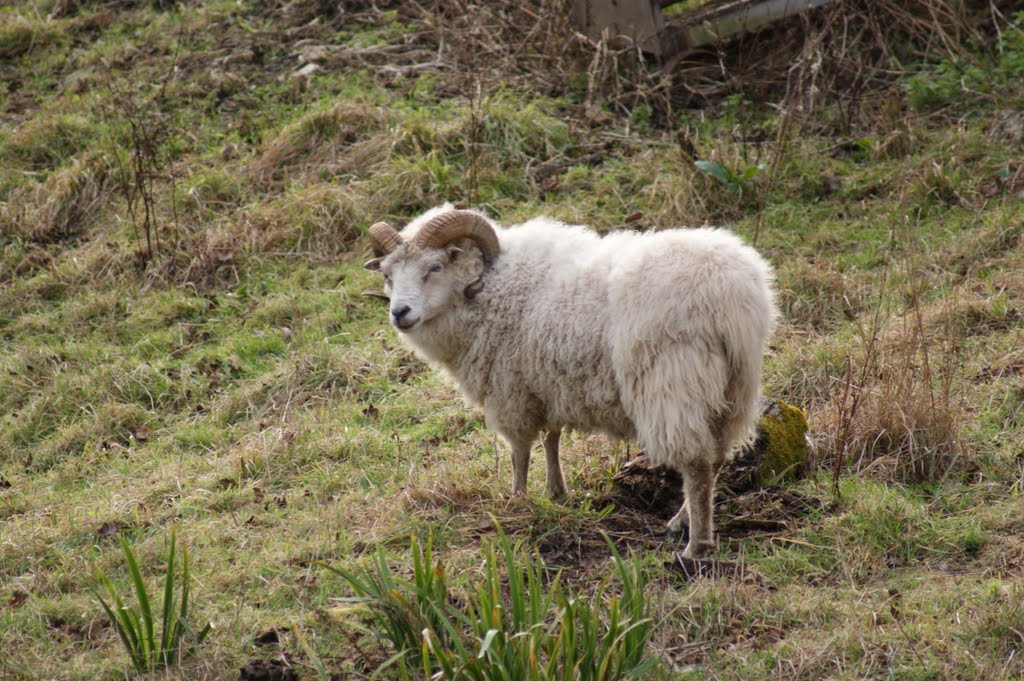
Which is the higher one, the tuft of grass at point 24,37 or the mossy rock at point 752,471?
the tuft of grass at point 24,37

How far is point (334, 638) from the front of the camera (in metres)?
4.84

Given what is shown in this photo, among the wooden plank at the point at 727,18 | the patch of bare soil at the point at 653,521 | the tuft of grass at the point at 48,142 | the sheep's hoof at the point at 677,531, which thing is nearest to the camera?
the patch of bare soil at the point at 653,521

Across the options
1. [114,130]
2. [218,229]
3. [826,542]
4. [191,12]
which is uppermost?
[191,12]

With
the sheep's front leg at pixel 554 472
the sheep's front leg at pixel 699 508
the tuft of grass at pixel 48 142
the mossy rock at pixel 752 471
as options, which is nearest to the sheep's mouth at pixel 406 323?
the sheep's front leg at pixel 554 472

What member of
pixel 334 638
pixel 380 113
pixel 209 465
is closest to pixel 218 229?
pixel 380 113

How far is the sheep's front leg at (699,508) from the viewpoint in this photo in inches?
203

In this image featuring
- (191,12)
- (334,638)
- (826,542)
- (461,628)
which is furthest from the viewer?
(191,12)

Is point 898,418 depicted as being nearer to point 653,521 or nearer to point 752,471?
point 752,471

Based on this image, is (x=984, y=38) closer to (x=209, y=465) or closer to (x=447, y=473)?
(x=447, y=473)

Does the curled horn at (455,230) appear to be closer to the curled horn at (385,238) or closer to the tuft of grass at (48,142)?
the curled horn at (385,238)

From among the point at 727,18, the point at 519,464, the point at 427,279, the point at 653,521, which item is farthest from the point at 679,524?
the point at 727,18

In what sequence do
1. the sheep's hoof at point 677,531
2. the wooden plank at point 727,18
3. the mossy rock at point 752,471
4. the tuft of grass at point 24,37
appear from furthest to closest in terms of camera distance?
the tuft of grass at point 24,37, the wooden plank at point 727,18, the mossy rock at point 752,471, the sheep's hoof at point 677,531

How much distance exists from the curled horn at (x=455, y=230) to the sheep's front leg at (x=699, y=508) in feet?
5.38

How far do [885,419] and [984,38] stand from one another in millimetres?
5606
